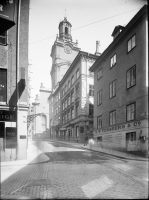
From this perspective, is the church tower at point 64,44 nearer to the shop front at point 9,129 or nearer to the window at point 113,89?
the window at point 113,89

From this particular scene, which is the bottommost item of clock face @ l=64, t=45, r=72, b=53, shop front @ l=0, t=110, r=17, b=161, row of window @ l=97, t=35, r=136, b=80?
shop front @ l=0, t=110, r=17, b=161

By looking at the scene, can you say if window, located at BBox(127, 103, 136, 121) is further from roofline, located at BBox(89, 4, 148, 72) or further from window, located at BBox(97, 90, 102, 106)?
roofline, located at BBox(89, 4, 148, 72)

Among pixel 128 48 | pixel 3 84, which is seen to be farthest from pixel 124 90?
pixel 3 84

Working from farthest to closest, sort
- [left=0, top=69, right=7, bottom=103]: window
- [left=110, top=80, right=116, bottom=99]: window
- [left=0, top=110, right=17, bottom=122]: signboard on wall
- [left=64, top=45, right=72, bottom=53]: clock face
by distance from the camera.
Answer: [left=0, top=69, right=7, bottom=103]: window → [left=0, top=110, right=17, bottom=122]: signboard on wall → [left=64, top=45, right=72, bottom=53]: clock face → [left=110, top=80, right=116, bottom=99]: window

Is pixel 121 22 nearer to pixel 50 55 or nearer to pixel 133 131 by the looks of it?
pixel 50 55

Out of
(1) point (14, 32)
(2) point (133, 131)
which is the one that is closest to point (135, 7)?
(2) point (133, 131)

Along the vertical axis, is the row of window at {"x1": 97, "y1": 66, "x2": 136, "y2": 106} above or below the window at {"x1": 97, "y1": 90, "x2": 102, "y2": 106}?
above

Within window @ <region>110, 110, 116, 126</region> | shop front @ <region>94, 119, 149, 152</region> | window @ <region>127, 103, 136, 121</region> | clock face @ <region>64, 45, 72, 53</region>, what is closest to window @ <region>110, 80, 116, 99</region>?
window @ <region>110, 110, 116, 126</region>

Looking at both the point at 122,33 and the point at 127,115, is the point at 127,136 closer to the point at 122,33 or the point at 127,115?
the point at 127,115
